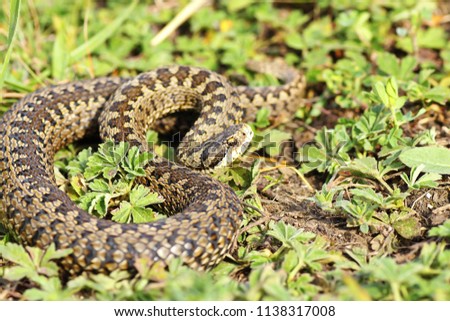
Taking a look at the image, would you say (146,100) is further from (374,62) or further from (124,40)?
(374,62)

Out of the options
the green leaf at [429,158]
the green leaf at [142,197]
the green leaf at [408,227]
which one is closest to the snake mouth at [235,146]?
the green leaf at [142,197]

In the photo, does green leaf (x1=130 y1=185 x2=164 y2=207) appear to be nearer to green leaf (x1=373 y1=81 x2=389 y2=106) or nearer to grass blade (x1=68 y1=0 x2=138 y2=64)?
green leaf (x1=373 y1=81 x2=389 y2=106)

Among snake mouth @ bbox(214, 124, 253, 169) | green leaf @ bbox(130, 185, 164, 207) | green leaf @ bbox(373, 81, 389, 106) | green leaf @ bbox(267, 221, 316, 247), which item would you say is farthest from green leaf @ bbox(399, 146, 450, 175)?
green leaf @ bbox(130, 185, 164, 207)

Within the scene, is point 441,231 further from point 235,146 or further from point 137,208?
point 137,208

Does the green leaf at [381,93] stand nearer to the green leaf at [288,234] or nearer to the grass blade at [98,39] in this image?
the green leaf at [288,234]

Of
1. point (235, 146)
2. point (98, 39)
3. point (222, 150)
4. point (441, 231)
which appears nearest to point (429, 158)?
point (441, 231)

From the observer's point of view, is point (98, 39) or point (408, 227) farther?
point (98, 39)

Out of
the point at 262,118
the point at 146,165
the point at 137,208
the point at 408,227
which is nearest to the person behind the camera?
the point at 408,227
